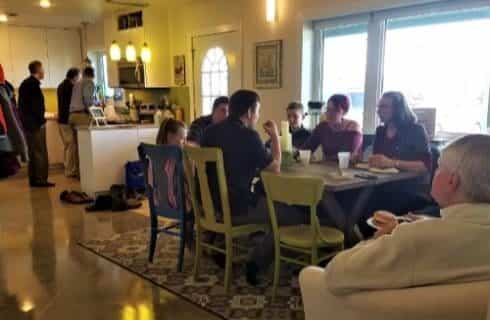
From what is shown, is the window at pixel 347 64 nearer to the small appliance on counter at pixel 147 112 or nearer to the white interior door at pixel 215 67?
the white interior door at pixel 215 67

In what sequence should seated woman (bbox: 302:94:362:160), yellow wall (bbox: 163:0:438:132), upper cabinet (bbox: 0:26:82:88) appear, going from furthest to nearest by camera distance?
upper cabinet (bbox: 0:26:82:88) → yellow wall (bbox: 163:0:438:132) → seated woman (bbox: 302:94:362:160)

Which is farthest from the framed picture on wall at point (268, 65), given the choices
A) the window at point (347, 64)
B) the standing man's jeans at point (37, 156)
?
the standing man's jeans at point (37, 156)

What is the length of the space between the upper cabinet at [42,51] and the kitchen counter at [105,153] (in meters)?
3.25

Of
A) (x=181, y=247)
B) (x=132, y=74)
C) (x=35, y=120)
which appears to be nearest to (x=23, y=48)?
(x=35, y=120)

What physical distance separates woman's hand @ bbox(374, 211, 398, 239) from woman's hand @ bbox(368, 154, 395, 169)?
4.83 ft

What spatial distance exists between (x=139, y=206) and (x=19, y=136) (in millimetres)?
2828

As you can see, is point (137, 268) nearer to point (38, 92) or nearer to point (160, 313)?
point (160, 313)

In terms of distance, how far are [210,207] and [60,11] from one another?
525cm

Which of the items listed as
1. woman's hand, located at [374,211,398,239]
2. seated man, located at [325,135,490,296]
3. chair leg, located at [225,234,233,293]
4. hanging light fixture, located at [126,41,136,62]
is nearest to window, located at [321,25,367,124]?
chair leg, located at [225,234,233,293]

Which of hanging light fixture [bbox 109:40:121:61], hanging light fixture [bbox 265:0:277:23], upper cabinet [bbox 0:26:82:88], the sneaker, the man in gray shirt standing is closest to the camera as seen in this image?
the sneaker

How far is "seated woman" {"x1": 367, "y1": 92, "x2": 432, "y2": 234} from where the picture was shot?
325 cm

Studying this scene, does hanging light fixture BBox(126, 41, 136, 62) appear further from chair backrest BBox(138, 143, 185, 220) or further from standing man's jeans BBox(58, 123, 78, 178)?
chair backrest BBox(138, 143, 185, 220)

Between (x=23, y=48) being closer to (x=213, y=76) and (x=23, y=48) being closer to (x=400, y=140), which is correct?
(x=213, y=76)

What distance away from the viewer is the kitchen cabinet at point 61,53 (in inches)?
321
